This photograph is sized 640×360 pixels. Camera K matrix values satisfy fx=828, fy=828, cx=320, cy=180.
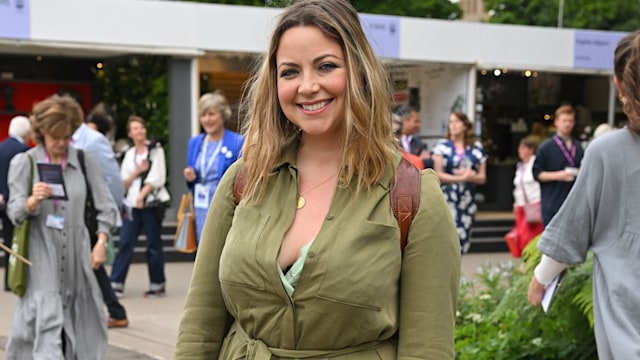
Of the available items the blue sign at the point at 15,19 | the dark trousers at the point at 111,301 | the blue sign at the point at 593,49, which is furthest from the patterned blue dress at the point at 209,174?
the blue sign at the point at 593,49

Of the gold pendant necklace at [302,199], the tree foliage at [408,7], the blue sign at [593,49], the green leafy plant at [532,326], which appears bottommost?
the green leafy plant at [532,326]

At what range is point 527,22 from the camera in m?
33.6

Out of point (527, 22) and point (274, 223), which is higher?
point (527, 22)

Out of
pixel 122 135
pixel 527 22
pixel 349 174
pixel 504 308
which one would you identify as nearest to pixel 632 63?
pixel 349 174

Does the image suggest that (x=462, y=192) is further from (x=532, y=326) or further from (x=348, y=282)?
(x=348, y=282)

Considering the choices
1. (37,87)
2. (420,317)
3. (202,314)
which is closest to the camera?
(420,317)

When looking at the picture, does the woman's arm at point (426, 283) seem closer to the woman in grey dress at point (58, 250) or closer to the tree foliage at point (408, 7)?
the woman in grey dress at point (58, 250)

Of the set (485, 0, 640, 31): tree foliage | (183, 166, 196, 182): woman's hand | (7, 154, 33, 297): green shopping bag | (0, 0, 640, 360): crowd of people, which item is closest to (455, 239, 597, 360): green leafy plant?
(0, 0, 640, 360): crowd of people

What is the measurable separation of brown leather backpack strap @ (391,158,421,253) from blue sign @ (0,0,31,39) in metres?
10.5

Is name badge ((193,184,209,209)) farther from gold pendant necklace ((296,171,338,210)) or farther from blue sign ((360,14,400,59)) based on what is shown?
blue sign ((360,14,400,59))

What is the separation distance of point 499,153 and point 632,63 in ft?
48.8

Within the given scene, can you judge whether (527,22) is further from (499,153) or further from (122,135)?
(122,135)

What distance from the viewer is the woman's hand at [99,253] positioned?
205 inches

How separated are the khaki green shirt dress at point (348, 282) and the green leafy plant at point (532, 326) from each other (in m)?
2.42
